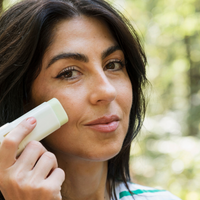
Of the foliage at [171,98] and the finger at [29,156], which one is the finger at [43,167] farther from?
the foliage at [171,98]

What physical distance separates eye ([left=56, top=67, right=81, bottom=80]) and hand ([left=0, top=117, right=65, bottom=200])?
1.25ft

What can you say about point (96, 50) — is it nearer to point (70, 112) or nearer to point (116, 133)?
point (70, 112)

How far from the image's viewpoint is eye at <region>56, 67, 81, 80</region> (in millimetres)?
1442

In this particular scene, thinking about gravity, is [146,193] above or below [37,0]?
below

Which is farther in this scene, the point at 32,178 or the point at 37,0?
the point at 37,0

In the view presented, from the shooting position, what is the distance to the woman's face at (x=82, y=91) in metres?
1.39

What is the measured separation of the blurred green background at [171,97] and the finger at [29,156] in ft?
12.7

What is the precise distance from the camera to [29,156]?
1.17 metres

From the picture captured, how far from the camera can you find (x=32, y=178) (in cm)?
114

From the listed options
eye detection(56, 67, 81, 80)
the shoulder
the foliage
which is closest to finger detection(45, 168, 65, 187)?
eye detection(56, 67, 81, 80)

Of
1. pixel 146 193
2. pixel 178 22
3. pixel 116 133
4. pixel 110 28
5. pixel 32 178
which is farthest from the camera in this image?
pixel 178 22

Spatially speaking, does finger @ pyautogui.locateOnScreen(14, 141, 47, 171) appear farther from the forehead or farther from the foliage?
the foliage

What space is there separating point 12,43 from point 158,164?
15.3 ft

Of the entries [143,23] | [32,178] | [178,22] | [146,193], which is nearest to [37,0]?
[32,178]
